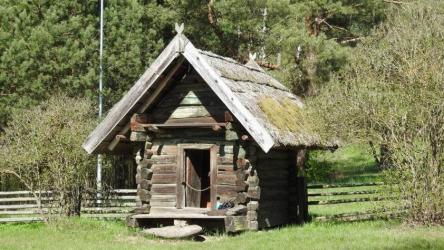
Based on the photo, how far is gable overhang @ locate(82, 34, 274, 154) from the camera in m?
14.4

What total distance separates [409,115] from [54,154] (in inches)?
383

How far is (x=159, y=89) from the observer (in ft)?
53.0

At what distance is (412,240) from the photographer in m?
13.0

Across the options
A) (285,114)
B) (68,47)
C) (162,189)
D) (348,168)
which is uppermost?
(68,47)

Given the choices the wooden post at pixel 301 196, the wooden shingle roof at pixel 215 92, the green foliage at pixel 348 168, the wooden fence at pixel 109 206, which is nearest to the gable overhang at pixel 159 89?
the wooden shingle roof at pixel 215 92

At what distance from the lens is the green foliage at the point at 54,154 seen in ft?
60.3

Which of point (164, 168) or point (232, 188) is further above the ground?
point (164, 168)

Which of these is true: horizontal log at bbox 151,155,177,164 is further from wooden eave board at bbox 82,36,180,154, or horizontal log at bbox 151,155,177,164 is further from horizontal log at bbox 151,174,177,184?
wooden eave board at bbox 82,36,180,154

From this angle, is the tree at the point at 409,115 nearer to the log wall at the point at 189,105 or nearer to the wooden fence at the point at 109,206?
the log wall at the point at 189,105

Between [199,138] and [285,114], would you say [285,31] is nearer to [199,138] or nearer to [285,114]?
[285,114]

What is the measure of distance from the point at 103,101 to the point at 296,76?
29.3 feet

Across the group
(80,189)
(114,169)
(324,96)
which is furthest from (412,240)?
(114,169)

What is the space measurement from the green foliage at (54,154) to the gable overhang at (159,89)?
6.67 feet

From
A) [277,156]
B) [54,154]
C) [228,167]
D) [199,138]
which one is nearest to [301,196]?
[277,156]
